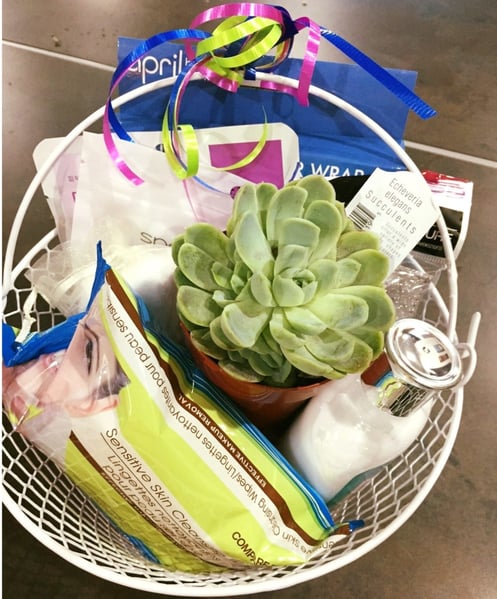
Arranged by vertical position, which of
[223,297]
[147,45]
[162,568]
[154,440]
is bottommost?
[162,568]

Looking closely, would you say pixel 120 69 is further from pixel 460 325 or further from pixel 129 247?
pixel 460 325

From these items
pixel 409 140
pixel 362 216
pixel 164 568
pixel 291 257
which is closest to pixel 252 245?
pixel 291 257

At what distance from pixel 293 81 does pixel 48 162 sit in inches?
8.1

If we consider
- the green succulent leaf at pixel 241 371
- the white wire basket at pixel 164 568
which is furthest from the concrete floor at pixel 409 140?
the green succulent leaf at pixel 241 371

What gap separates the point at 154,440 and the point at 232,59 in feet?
0.94

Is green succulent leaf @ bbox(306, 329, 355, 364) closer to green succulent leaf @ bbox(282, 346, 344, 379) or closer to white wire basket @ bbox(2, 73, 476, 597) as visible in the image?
→ green succulent leaf @ bbox(282, 346, 344, 379)

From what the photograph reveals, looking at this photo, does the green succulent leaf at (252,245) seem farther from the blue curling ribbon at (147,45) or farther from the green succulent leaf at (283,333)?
the blue curling ribbon at (147,45)

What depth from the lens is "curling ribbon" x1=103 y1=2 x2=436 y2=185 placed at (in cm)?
44

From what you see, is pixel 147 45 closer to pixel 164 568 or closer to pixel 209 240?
pixel 209 240

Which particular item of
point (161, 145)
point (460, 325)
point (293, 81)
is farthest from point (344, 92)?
point (460, 325)

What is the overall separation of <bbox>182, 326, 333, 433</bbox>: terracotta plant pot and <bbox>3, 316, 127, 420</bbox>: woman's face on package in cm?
6

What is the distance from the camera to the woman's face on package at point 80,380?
1.30ft

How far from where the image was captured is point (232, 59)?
446 mm

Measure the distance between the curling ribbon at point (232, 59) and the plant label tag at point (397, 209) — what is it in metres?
0.06
